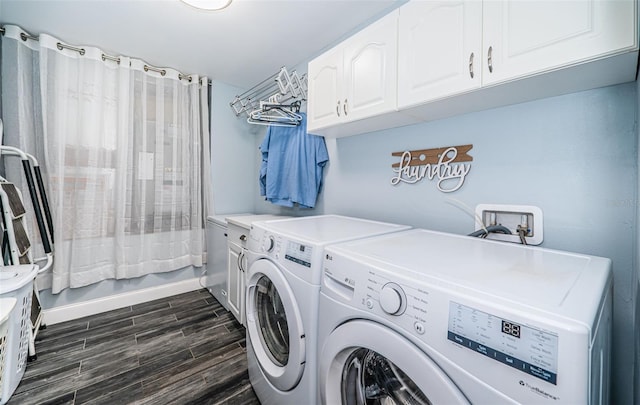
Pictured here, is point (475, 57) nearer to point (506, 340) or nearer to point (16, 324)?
point (506, 340)

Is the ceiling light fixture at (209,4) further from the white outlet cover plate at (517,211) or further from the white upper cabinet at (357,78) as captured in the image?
the white outlet cover plate at (517,211)

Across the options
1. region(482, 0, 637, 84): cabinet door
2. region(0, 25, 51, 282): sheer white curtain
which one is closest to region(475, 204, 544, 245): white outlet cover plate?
region(482, 0, 637, 84): cabinet door

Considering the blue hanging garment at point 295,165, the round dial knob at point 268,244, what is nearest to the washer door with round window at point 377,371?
the round dial knob at point 268,244

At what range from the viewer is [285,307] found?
1015 millimetres

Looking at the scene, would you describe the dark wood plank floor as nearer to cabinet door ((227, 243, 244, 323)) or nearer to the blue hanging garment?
cabinet door ((227, 243, 244, 323))

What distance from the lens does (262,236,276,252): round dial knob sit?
116 cm

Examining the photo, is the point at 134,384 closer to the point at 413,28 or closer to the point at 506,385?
the point at 506,385

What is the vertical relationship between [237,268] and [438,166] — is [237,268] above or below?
below

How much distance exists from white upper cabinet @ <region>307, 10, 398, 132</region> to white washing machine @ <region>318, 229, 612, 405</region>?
0.78m

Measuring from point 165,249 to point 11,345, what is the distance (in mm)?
1227

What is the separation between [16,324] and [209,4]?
2.07 meters

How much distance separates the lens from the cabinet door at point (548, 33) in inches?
27.6

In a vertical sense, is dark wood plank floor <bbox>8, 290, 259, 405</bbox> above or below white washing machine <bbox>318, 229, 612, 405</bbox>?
below

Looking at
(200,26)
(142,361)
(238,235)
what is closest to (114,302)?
(142,361)
